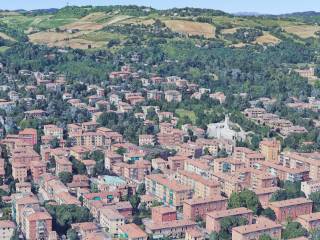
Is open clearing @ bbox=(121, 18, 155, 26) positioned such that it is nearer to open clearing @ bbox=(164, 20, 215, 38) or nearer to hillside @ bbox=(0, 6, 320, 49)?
hillside @ bbox=(0, 6, 320, 49)

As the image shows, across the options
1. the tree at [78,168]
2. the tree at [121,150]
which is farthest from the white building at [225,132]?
the tree at [78,168]

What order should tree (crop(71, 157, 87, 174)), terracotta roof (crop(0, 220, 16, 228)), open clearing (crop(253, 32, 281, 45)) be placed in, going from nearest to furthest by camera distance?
terracotta roof (crop(0, 220, 16, 228)) → tree (crop(71, 157, 87, 174)) → open clearing (crop(253, 32, 281, 45))

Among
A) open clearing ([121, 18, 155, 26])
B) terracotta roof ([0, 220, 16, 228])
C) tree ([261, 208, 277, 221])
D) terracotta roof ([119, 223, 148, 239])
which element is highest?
open clearing ([121, 18, 155, 26])

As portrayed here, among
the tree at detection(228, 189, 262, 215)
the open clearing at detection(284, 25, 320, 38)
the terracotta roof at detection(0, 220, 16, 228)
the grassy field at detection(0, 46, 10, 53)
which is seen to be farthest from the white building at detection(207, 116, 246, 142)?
the open clearing at detection(284, 25, 320, 38)

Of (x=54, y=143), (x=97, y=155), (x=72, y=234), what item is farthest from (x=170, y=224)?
(x=54, y=143)

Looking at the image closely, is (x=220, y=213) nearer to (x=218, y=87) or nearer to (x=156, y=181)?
(x=156, y=181)

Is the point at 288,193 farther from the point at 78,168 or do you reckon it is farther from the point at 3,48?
the point at 3,48

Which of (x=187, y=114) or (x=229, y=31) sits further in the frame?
(x=229, y=31)
